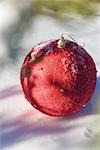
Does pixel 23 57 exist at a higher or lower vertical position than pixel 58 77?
higher

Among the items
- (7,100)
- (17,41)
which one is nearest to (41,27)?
(17,41)

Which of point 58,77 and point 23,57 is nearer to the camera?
point 58,77

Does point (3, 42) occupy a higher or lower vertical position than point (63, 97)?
higher

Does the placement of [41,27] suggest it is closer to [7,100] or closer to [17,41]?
[17,41]
